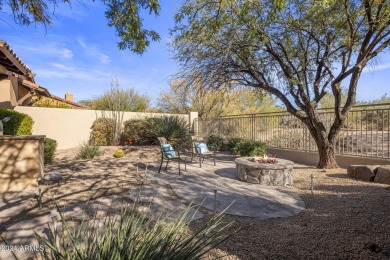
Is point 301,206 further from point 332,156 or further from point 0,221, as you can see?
point 0,221

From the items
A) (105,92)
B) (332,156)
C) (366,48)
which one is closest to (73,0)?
(366,48)

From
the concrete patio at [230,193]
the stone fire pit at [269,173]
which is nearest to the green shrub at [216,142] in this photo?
the concrete patio at [230,193]

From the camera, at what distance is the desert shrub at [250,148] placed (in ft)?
28.5

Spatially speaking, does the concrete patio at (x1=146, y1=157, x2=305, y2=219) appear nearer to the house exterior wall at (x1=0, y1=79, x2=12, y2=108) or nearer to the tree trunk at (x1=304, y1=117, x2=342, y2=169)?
the tree trunk at (x1=304, y1=117, x2=342, y2=169)

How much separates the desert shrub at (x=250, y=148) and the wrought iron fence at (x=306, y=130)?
3.51 feet

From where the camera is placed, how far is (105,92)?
58.2 feet

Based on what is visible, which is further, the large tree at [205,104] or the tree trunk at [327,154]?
the large tree at [205,104]

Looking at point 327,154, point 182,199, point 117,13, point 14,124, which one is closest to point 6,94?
point 14,124

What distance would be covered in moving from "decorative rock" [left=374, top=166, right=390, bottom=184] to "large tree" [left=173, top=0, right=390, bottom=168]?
5.24 ft

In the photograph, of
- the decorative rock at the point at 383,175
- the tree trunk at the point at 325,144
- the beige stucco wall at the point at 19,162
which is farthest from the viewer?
the tree trunk at the point at 325,144

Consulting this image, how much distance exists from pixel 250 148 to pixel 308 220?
536cm

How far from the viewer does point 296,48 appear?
25.2 ft

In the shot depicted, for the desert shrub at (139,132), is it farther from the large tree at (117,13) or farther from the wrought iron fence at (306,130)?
the large tree at (117,13)

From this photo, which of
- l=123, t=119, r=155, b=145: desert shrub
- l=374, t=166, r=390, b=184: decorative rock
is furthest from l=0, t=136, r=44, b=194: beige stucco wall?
l=374, t=166, r=390, b=184: decorative rock
